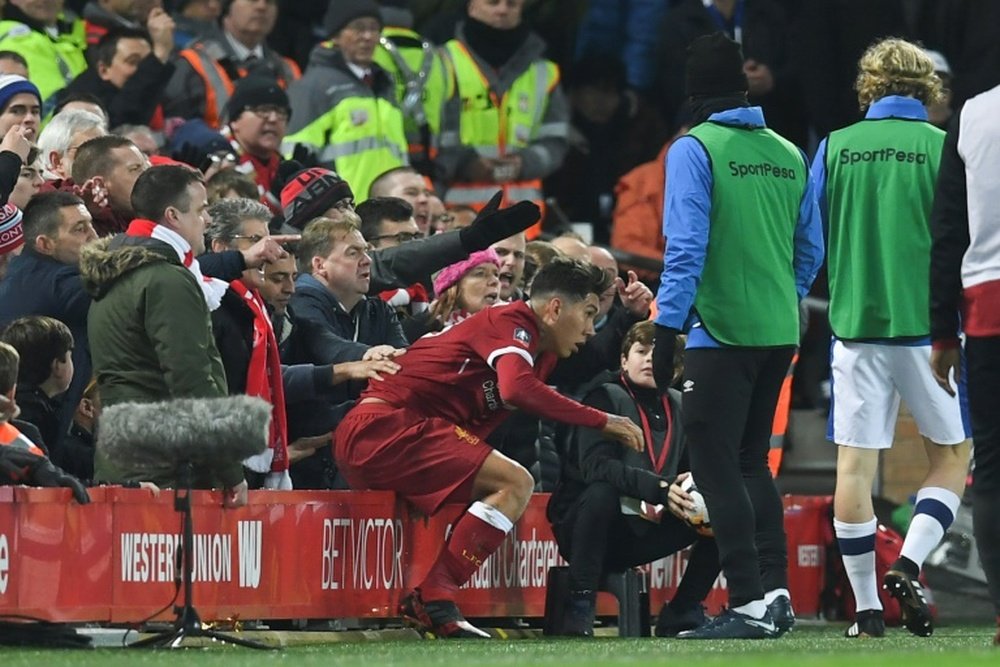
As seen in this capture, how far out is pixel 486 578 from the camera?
10758 millimetres

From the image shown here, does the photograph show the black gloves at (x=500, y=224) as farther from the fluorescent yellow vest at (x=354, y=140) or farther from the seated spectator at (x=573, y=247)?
the fluorescent yellow vest at (x=354, y=140)

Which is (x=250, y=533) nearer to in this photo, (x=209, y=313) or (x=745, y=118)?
(x=209, y=313)

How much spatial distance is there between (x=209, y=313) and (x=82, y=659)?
6.26 ft

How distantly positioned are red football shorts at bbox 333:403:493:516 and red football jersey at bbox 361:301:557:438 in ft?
0.34

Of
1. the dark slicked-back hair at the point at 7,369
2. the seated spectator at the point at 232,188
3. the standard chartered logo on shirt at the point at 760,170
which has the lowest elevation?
the dark slicked-back hair at the point at 7,369

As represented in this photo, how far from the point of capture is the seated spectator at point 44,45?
13.8 meters

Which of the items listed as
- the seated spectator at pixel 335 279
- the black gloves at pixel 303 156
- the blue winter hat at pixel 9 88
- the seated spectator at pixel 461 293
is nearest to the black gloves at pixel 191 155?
the black gloves at pixel 303 156

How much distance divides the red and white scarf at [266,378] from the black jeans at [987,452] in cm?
340

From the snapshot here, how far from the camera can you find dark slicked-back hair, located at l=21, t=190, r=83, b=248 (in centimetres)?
1010

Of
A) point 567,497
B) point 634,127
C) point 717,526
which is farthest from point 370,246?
point 634,127

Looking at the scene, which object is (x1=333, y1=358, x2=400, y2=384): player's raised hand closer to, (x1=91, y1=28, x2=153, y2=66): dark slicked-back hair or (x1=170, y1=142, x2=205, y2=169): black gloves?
(x1=170, y1=142, x2=205, y2=169): black gloves

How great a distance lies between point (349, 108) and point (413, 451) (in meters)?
4.71

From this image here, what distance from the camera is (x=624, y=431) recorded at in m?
9.96

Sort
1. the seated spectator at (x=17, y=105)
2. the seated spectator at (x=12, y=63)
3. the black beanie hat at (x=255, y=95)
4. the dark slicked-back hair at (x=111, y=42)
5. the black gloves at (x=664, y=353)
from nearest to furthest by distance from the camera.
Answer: the black gloves at (x=664, y=353) → the seated spectator at (x=17, y=105) → the seated spectator at (x=12, y=63) → the black beanie hat at (x=255, y=95) → the dark slicked-back hair at (x=111, y=42)
